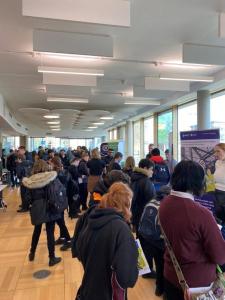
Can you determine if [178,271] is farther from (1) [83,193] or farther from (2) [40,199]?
(1) [83,193]

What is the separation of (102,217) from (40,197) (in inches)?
83.3

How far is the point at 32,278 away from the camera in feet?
11.0

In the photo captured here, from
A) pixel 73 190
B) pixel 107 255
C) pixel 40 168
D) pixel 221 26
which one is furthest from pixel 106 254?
pixel 73 190

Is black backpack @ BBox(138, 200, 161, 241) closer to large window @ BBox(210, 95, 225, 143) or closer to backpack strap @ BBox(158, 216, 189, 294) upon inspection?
backpack strap @ BBox(158, 216, 189, 294)

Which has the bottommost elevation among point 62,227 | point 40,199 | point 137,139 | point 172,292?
point 62,227

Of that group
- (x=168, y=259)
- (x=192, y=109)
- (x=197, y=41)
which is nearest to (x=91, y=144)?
(x=192, y=109)

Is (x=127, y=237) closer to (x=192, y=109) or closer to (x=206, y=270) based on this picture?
(x=206, y=270)

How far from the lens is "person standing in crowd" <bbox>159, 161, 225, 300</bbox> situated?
146cm

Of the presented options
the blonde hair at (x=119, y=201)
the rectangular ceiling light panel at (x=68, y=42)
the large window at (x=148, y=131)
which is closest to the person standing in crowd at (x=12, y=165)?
the large window at (x=148, y=131)

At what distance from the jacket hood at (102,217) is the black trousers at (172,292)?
53cm

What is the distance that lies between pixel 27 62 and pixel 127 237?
4.88 meters

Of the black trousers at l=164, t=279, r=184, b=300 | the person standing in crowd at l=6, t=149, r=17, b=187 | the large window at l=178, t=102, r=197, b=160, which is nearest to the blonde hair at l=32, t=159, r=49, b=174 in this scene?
the black trousers at l=164, t=279, r=184, b=300

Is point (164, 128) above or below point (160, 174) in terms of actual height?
above

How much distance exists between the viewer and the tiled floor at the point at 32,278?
298cm
